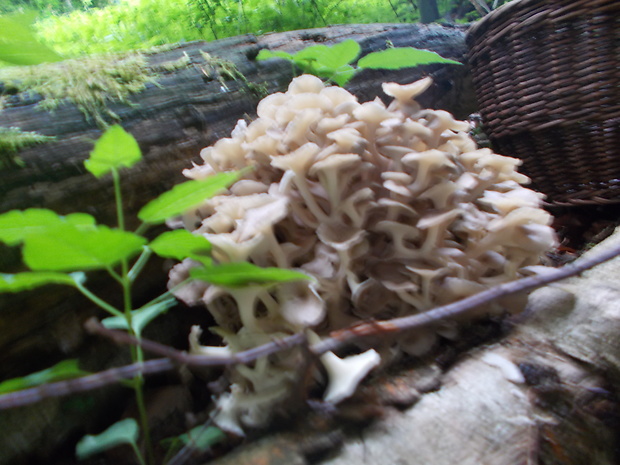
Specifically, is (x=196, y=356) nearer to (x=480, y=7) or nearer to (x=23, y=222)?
(x=23, y=222)

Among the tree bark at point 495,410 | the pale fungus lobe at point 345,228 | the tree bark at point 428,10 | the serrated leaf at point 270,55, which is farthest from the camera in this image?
the tree bark at point 428,10

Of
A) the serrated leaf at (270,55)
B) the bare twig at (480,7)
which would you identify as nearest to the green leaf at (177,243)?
the serrated leaf at (270,55)

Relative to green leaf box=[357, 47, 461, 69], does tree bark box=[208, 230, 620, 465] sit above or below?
below

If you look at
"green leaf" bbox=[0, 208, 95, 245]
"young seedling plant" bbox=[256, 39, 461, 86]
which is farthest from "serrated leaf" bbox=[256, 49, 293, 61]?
"green leaf" bbox=[0, 208, 95, 245]

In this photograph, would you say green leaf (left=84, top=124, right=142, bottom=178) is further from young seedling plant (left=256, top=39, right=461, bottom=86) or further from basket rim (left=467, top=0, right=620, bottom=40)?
basket rim (left=467, top=0, right=620, bottom=40)

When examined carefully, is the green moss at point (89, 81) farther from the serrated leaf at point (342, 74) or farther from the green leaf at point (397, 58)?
the green leaf at point (397, 58)

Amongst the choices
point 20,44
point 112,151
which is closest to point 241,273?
point 112,151

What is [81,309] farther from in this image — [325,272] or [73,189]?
[325,272]
